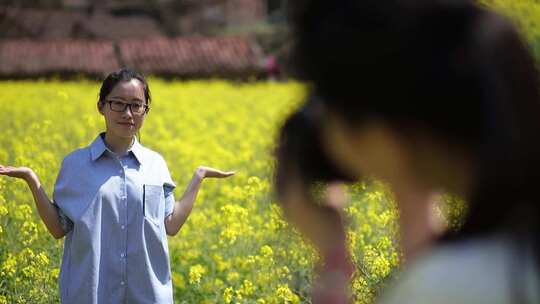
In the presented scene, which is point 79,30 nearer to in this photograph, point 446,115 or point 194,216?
point 194,216

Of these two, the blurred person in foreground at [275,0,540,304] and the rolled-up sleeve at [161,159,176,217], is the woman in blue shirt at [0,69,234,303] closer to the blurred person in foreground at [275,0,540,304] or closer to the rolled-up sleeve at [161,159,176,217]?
the rolled-up sleeve at [161,159,176,217]

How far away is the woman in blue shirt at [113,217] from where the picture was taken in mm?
3211

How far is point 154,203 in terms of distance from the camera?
10.8ft

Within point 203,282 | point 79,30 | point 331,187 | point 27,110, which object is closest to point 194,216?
point 203,282

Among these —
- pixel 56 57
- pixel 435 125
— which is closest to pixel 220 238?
pixel 435 125

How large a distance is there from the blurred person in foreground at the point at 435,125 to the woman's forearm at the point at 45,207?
89.1 inches

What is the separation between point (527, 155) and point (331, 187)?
0.21 metres

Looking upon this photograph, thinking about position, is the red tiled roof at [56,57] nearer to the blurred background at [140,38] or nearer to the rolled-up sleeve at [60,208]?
the blurred background at [140,38]

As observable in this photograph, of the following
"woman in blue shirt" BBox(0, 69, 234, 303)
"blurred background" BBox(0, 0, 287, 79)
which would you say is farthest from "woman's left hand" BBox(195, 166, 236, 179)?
"blurred background" BBox(0, 0, 287, 79)

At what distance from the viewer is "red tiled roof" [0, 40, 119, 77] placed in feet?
81.5

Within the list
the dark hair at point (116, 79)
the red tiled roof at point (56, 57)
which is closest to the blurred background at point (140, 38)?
the red tiled roof at point (56, 57)

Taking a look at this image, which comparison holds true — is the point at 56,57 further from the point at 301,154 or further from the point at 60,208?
the point at 301,154

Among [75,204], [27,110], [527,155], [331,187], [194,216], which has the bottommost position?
[27,110]

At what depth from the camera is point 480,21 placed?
88 centimetres
